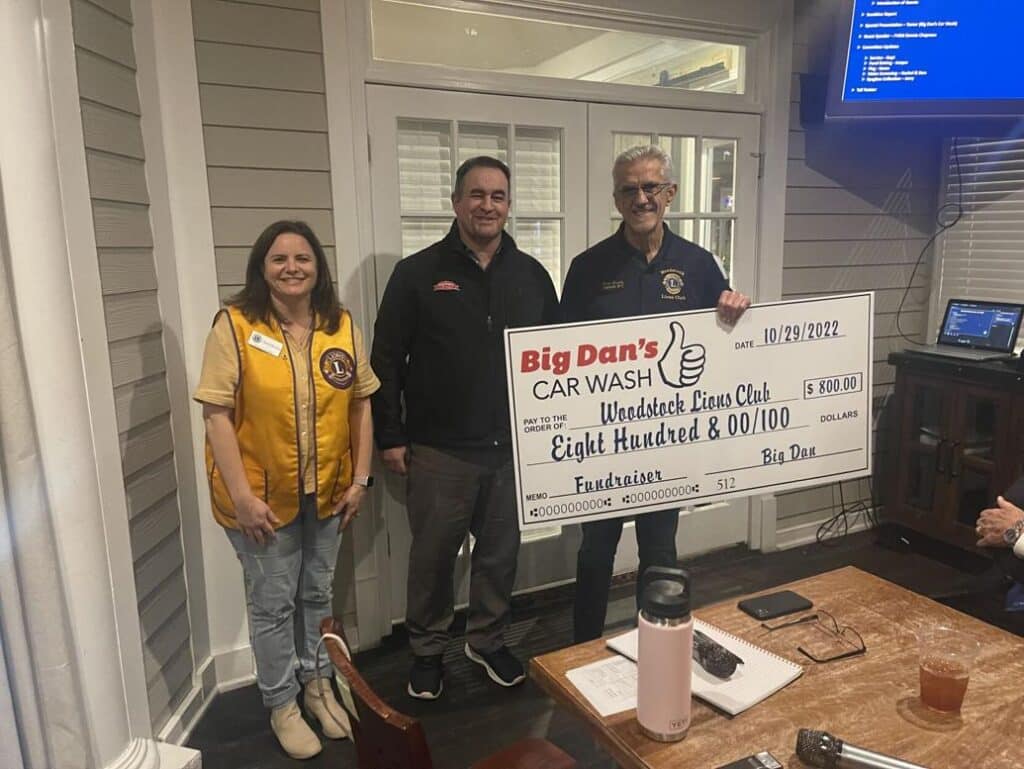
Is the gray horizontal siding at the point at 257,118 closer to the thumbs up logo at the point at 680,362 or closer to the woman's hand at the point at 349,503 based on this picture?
the woman's hand at the point at 349,503

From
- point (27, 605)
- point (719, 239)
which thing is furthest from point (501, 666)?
point (719, 239)

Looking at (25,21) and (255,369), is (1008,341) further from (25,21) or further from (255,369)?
(25,21)

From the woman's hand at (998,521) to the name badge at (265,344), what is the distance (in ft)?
6.01

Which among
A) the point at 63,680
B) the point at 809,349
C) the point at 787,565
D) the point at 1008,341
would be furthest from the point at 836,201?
the point at 63,680

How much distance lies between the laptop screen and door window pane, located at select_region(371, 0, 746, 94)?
1464 mm

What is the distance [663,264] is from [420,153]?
1.00 meters

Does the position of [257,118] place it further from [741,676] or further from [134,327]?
[741,676]

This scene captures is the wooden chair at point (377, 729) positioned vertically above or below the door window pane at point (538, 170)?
below

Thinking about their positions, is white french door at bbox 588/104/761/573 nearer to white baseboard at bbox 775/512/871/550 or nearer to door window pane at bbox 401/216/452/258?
white baseboard at bbox 775/512/871/550

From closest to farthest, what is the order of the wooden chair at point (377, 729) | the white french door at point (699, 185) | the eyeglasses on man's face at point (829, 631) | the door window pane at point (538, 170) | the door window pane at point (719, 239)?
the wooden chair at point (377, 729), the eyeglasses on man's face at point (829, 631), the door window pane at point (538, 170), the white french door at point (699, 185), the door window pane at point (719, 239)

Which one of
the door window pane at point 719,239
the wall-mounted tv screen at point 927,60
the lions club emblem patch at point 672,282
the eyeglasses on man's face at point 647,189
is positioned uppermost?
the wall-mounted tv screen at point 927,60

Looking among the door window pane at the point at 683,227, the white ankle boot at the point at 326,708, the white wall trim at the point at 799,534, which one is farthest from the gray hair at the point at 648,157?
the white wall trim at the point at 799,534

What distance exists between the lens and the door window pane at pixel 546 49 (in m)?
2.49

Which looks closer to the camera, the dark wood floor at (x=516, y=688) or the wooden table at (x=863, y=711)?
the wooden table at (x=863, y=711)
